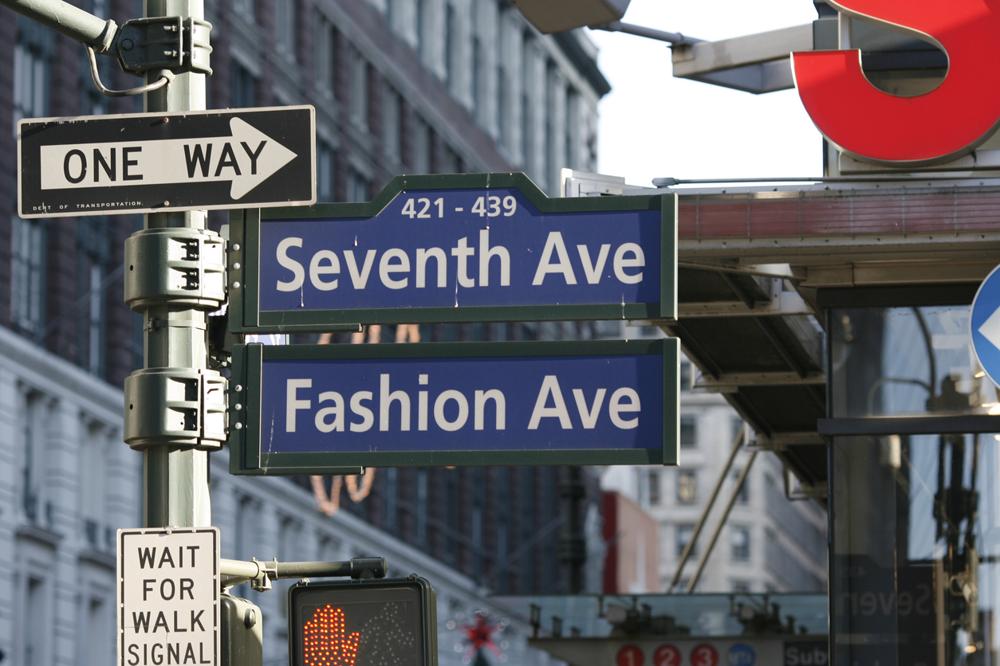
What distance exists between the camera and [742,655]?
21.5 metres

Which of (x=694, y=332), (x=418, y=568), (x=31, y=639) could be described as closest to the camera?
(x=694, y=332)

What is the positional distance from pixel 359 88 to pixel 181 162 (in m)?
61.2

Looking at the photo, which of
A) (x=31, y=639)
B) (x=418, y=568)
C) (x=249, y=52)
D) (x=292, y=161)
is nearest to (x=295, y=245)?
(x=292, y=161)

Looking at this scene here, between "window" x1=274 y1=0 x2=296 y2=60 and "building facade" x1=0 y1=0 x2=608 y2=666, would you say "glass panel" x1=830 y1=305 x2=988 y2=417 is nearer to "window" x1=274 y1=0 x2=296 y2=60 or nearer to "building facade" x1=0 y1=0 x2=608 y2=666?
"building facade" x1=0 y1=0 x2=608 y2=666

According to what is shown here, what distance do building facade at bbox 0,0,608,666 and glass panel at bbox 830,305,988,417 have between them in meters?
13.8

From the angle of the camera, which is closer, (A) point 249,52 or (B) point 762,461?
(A) point 249,52

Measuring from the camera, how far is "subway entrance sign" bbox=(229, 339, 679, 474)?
7.38 metres

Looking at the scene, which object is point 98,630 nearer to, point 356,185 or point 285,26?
point 285,26

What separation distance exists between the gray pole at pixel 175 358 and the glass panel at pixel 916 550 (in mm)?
5655

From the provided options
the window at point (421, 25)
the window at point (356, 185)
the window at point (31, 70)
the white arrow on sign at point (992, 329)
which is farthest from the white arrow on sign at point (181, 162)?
the window at point (421, 25)

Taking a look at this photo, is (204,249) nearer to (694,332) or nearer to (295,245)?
(295,245)

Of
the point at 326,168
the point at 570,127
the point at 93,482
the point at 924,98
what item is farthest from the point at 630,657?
the point at 570,127

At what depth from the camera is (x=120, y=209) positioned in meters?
7.70

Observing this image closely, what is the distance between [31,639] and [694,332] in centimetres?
3311
